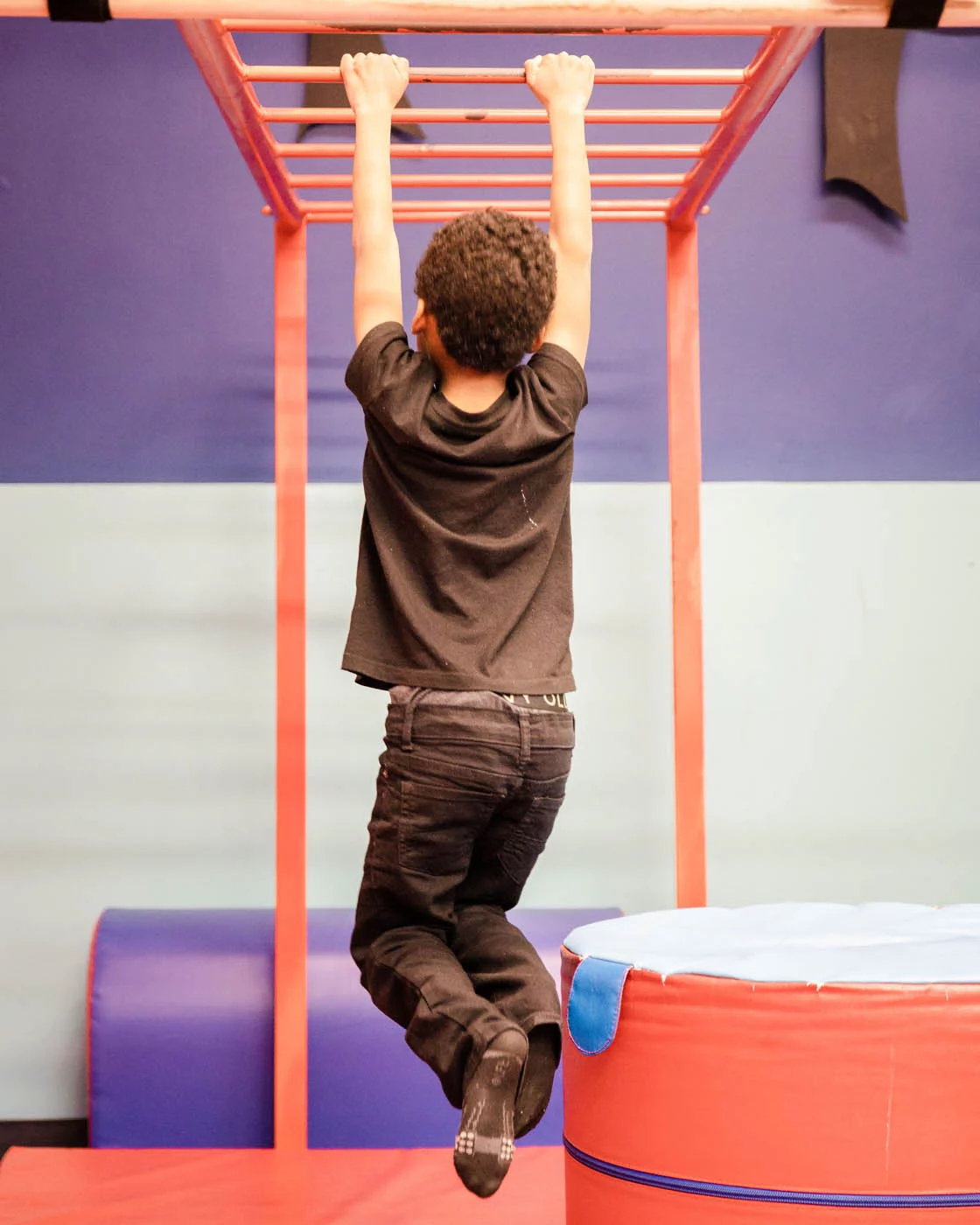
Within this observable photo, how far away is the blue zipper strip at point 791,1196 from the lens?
5.19 feet

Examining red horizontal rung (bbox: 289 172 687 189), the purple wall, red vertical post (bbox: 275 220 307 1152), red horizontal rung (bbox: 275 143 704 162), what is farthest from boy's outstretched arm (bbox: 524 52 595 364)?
the purple wall

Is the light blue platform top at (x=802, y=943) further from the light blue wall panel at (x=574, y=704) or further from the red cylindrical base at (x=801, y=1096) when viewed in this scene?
the light blue wall panel at (x=574, y=704)

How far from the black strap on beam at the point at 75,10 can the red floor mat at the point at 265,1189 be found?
1.90 metres

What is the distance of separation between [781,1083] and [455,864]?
51 cm

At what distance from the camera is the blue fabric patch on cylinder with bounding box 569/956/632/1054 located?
174 cm

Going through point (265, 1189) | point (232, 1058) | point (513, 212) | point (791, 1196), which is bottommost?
point (265, 1189)

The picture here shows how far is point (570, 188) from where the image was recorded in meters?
1.89

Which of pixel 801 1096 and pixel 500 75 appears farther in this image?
pixel 500 75

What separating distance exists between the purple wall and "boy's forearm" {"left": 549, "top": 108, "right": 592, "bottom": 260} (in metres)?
1.29

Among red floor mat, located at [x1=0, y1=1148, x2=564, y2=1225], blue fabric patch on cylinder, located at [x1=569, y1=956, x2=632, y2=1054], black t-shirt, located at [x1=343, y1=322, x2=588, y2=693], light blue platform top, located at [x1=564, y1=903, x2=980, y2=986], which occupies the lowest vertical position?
red floor mat, located at [x1=0, y1=1148, x2=564, y2=1225]

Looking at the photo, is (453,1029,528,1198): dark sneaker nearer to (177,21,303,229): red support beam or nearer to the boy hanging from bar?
the boy hanging from bar

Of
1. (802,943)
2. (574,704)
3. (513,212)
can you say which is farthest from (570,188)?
(574,704)

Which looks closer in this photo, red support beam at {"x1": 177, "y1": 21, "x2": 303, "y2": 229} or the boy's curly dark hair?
the boy's curly dark hair

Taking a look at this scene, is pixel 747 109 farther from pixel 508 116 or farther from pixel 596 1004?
pixel 596 1004
